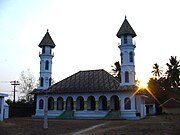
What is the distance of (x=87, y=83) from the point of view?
135ft

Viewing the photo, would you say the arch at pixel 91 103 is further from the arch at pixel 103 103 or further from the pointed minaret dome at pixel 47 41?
the pointed minaret dome at pixel 47 41

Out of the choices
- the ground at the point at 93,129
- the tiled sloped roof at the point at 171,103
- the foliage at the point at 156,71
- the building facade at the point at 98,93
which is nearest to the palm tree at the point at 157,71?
the foliage at the point at 156,71

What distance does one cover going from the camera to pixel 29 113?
46406 millimetres

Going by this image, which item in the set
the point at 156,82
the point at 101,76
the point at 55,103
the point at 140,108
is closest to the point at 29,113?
the point at 55,103

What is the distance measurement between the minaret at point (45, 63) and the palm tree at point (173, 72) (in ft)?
96.6

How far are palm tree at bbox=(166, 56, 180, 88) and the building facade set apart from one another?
71.2 ft

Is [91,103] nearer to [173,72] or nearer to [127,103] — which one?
[127,103]

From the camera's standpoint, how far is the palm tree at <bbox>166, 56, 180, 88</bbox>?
5956 centimetres

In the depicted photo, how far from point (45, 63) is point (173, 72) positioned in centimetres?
3050

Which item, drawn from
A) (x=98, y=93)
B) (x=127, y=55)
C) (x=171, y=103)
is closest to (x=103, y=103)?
(x=98, y=93)

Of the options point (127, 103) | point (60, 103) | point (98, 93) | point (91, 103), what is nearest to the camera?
point (127, 103)

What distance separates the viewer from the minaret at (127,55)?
38.2m

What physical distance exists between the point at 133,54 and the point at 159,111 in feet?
69.8

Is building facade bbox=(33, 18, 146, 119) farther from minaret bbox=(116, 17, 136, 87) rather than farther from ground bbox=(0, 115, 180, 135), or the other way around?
ground bbox=(0, 115, 180, 135)
